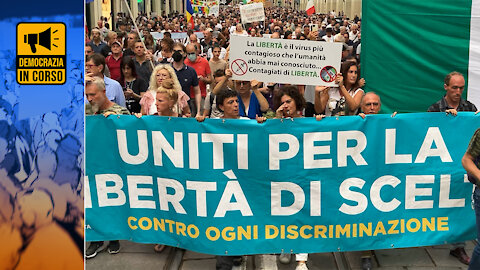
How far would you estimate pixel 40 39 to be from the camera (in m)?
2.13

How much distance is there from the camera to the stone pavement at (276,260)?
16.5 ft

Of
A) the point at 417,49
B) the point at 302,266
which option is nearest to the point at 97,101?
the point at 302,266

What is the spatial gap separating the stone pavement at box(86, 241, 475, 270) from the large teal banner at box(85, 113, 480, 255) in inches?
10.5

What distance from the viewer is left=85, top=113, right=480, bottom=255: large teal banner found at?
4.76 m

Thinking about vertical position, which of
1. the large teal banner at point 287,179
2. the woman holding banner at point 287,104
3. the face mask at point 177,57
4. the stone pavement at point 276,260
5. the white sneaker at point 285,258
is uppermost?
the face mask at point 177,57

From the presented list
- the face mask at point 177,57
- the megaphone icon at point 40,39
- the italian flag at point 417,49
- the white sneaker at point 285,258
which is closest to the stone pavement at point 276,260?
the white sneaker at point 285,258

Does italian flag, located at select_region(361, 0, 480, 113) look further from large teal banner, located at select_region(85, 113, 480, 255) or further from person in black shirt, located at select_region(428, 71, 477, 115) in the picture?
large teal banner, located at select_region(85, 113, 480, 255)

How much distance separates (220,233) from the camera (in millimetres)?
4789

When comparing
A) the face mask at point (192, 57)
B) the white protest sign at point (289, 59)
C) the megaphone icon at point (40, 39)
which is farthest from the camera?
the face mask at point (192, 57)

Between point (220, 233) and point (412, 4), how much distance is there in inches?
143

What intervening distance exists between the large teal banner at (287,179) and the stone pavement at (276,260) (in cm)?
27

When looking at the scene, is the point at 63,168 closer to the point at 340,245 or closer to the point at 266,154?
the point at 266,154

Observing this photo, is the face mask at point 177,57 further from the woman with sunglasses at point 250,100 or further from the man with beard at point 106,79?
the woman with sunglasses at point 250,100

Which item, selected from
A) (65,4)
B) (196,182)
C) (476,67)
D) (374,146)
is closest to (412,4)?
(476,67)
